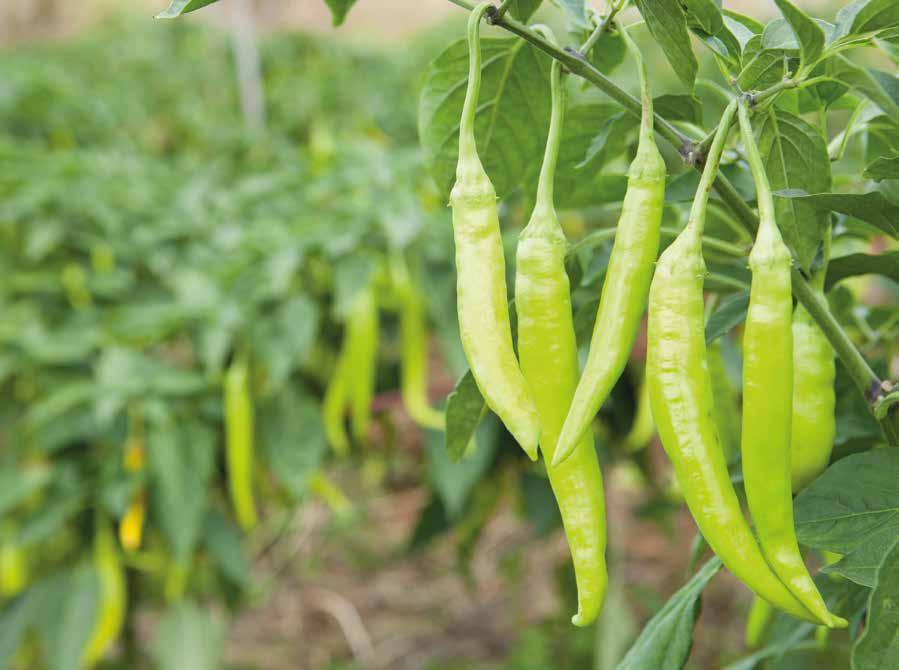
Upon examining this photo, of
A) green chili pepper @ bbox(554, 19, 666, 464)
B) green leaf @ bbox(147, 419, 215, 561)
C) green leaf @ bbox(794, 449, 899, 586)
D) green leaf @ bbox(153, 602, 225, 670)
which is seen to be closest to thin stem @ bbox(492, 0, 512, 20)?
green chili pepper @ bbox(554, 19, 666, 464)

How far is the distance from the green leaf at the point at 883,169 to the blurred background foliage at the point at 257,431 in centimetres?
24

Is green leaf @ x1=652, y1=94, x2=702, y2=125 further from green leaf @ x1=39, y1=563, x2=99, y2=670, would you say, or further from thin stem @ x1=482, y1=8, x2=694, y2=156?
green leaf @ x1=39, y1=563, x2=99, y2=670

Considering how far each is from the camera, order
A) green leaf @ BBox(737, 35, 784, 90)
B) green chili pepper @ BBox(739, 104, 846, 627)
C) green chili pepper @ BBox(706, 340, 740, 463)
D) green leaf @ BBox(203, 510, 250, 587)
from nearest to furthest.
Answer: green chili pepper @ BBox(739, 104, 846, 627) < green leaf @ BBox(737, 35, 784, 90) < green chili pepper @ BBox(706, 340, 740, 463) < green leaf @ BBox(203, 510, 250, 587)

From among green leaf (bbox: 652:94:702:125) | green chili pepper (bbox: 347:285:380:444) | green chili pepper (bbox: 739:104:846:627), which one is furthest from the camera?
green chili pepper (bbox: 347:285:380:444)

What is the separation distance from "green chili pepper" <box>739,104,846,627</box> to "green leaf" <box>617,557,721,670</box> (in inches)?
7.8

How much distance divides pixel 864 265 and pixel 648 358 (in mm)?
314

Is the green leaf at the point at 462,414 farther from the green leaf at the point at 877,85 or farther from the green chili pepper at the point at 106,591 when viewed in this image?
the green chili pepper at the point at 106,591

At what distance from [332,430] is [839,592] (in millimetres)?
1247

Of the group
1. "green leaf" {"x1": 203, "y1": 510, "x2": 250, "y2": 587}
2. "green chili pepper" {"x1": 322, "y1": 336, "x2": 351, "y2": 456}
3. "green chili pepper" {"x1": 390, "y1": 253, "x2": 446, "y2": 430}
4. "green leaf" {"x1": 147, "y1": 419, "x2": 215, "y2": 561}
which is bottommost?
"green leaf" {"x1": 203, "y1": 510, "x2": 250, "y2": 587}

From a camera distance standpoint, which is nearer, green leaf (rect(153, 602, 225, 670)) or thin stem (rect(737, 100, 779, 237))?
thin stem (rect(737, 100, 779, 237))

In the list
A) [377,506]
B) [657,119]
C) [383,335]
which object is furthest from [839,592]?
[377,506]

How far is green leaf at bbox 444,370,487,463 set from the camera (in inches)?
26.5

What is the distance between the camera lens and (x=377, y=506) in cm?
404

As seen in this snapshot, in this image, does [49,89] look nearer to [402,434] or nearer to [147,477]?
[402,434]
